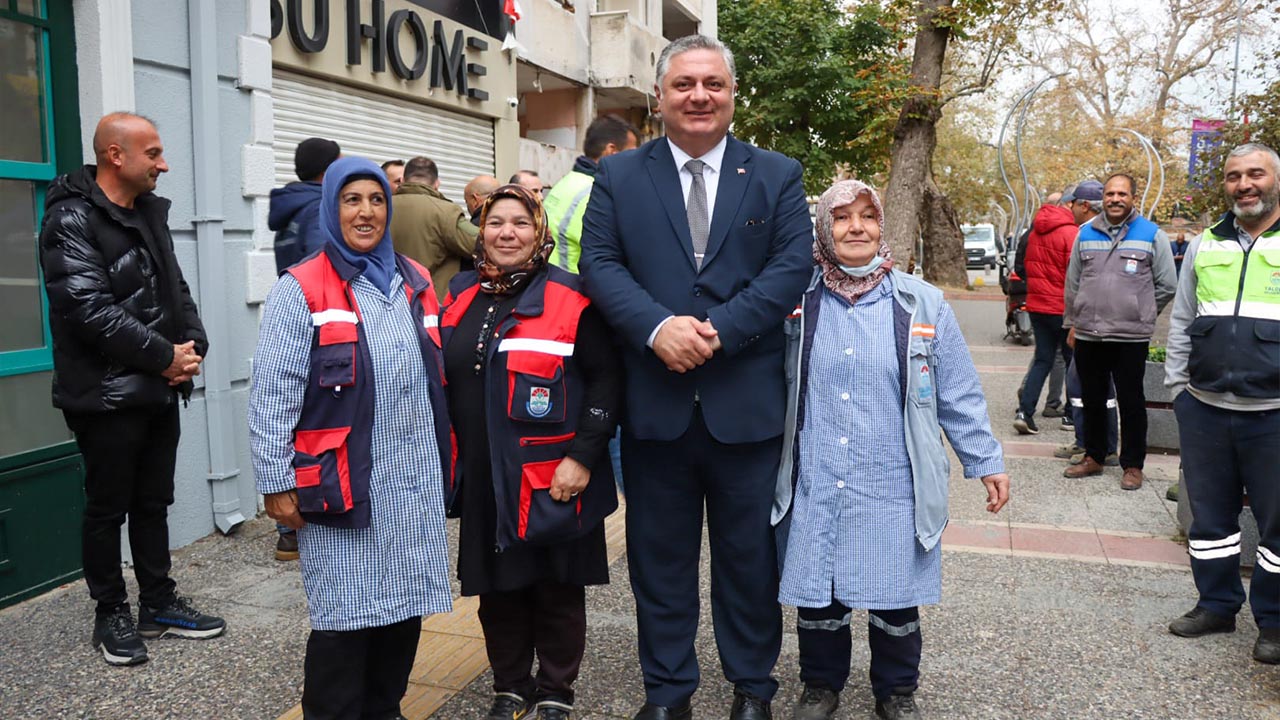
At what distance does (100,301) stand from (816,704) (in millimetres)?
3023

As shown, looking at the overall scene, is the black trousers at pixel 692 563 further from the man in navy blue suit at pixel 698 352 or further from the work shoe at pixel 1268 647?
the work shoe at pixel 1268 647

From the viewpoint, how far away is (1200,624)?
4.38m

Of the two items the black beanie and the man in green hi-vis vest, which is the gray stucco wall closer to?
the black beanie

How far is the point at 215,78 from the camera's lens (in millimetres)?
5684

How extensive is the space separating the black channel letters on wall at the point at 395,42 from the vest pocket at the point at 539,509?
519 cm

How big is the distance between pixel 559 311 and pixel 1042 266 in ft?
22.7

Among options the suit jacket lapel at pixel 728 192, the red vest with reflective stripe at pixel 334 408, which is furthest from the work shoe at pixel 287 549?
the suit jacket lapel at pixel 728 192

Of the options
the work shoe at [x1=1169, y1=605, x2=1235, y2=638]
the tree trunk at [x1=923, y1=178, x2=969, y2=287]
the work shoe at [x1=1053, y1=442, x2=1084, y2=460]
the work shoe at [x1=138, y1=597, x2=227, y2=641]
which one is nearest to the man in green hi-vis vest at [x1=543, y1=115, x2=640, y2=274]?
the work shoe at [x1=138, y1=597, x2=227, y2=641]

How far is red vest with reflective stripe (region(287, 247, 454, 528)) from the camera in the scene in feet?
10.0

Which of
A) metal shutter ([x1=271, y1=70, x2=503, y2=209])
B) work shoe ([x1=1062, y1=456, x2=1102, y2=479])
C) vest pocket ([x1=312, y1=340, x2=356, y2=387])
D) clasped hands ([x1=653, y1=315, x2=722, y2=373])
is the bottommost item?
work shoe ([x1=1062, y1=456, x2=1102, y2=479])

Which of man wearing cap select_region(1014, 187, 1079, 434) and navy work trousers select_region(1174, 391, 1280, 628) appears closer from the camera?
navy work trousers select_region(1174, 391, 1280, 628)

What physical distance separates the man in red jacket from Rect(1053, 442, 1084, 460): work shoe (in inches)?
37.3

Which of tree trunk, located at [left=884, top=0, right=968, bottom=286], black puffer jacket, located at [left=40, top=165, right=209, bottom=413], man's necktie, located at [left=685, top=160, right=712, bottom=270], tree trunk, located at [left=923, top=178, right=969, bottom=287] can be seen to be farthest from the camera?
tree trunk, located at [left=923, top=178, right=969, bottom=287]

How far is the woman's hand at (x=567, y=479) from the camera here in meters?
3.27
